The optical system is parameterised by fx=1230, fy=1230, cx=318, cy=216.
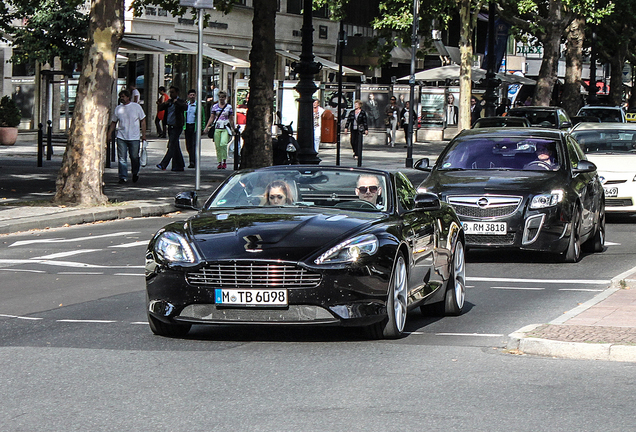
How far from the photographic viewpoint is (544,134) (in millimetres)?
15656

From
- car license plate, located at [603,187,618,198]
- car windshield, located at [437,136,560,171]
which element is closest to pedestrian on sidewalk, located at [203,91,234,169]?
car license plate, located at [603,187,618,198]

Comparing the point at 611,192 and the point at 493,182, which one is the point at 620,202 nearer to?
the point at 611,192

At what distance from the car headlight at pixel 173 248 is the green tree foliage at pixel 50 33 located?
3194cm

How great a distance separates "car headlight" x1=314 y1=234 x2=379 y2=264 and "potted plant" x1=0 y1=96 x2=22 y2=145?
3050cm

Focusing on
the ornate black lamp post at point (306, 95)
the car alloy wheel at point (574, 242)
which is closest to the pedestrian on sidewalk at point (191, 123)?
the ornate black lamp post at point (306, 95)

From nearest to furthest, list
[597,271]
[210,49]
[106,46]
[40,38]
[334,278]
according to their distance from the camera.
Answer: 1. [334,278]
2. [597,271]
3. [106,46]
4. [40,38]
5. [210,49]

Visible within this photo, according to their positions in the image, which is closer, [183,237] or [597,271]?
[183,237]

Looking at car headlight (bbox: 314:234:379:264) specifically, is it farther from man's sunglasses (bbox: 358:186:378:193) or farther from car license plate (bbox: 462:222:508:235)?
car license plate (bbox: 462:222:508:235)

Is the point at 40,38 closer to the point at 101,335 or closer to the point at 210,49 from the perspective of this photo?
the point at 210,49

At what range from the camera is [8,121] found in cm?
3788

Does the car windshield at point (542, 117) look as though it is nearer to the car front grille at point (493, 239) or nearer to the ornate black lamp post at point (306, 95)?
the ornate black lamp post at point (306, 95)

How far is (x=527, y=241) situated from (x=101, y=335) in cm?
628

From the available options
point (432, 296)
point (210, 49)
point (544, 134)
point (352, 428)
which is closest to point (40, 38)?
point (210, 49)

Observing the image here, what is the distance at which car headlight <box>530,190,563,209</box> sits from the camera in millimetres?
13930
